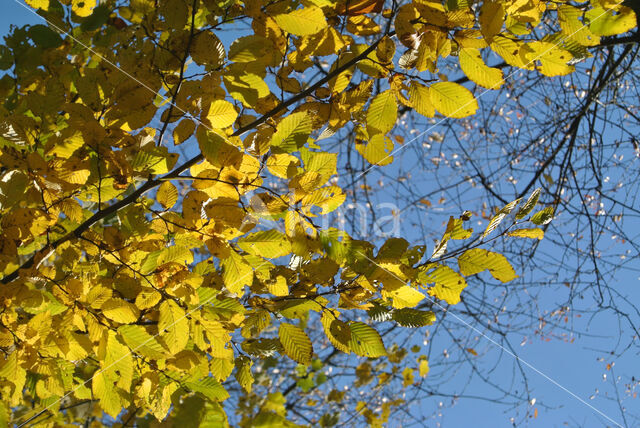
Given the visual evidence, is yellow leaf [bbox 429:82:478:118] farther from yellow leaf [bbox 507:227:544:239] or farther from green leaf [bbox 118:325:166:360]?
green leaf [bbox 118:325:166:360]

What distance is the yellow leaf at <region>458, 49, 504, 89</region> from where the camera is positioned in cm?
86

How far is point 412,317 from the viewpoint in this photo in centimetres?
91

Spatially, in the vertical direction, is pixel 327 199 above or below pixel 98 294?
above

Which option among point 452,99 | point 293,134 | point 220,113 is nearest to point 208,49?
point 220,113

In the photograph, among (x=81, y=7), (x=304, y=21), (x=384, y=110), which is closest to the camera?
(x=304, y=21)

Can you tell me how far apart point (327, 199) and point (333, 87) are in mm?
298

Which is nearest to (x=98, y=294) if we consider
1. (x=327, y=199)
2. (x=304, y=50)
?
(x=327, y=199)

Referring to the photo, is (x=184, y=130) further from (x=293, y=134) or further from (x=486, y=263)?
(x=486, y=263)

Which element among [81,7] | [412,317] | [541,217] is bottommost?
[412,317]

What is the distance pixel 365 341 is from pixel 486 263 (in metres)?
0.29

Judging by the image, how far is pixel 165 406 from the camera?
1.15 meters

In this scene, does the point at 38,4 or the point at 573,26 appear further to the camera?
the point at 38,4

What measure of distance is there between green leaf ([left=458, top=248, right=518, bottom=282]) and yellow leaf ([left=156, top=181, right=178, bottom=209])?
2.00ft

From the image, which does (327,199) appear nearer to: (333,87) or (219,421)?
(333,87)
